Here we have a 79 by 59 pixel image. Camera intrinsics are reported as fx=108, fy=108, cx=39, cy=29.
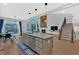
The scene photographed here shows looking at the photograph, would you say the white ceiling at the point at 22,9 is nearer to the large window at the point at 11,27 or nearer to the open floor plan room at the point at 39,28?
the open floor plan room at the point at 39,28

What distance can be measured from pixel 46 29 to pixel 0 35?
831 mm

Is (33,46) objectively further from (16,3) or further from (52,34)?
(16,3)

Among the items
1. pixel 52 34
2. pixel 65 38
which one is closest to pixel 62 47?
pixel 65 38

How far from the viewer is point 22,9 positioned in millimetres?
1980

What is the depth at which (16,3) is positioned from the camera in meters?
1.96

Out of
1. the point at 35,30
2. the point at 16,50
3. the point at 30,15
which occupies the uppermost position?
the point at 30,15

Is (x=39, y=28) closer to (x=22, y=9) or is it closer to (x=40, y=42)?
(x=40, y=42)

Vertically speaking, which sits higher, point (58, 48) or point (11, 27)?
point (11, 27)

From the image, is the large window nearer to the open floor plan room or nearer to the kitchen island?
the open floor plan room

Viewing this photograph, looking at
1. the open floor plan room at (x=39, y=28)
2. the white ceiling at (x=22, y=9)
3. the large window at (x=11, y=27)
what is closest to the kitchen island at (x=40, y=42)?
the open floor plan room at (x=39, y=28)

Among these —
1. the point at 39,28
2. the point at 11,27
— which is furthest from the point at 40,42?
the point at 11,27

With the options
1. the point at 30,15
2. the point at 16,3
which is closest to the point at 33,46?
the point at 30,15

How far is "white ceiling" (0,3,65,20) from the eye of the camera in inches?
76.2
